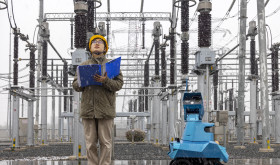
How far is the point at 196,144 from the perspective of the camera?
6.21 m

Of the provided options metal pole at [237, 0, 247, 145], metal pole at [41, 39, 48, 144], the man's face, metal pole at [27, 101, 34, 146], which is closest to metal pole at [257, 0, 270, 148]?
metal pole at [237, 0, 247, 145]

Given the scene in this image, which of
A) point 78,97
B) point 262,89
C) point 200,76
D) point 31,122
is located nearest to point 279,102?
point 262,89

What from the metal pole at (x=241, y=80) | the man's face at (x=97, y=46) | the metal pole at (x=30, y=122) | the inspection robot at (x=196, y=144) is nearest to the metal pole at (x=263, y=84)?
the metal pole at (x=241, y=80)

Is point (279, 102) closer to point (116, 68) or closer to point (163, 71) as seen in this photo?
point (163, 71)

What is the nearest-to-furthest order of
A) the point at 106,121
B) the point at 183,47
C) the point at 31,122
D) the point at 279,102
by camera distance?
the point at 106,121 < the point at 183,47 < the point at 31,122 < the point at 279,102

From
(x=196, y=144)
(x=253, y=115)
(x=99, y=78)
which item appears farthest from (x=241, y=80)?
(x=99, y=78)

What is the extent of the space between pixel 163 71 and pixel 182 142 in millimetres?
13678

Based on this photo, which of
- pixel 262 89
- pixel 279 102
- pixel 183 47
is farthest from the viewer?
pixel 279 102

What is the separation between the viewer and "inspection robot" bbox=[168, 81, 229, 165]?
615 centimetres

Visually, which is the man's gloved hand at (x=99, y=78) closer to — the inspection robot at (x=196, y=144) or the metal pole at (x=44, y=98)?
the inspection robot at (x=196, y=144)

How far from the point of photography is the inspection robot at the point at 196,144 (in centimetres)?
615

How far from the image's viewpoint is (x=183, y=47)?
16562 millimetres

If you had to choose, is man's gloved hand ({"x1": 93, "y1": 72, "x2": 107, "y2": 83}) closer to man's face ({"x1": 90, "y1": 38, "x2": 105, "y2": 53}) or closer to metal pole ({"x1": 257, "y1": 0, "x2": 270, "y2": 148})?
man's face ({"x1": 90, "y1": 38, "x2": 105, "y2": 53})

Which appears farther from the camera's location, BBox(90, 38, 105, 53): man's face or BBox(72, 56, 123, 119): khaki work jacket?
BBox(90, 38, 105, 53): man's face
